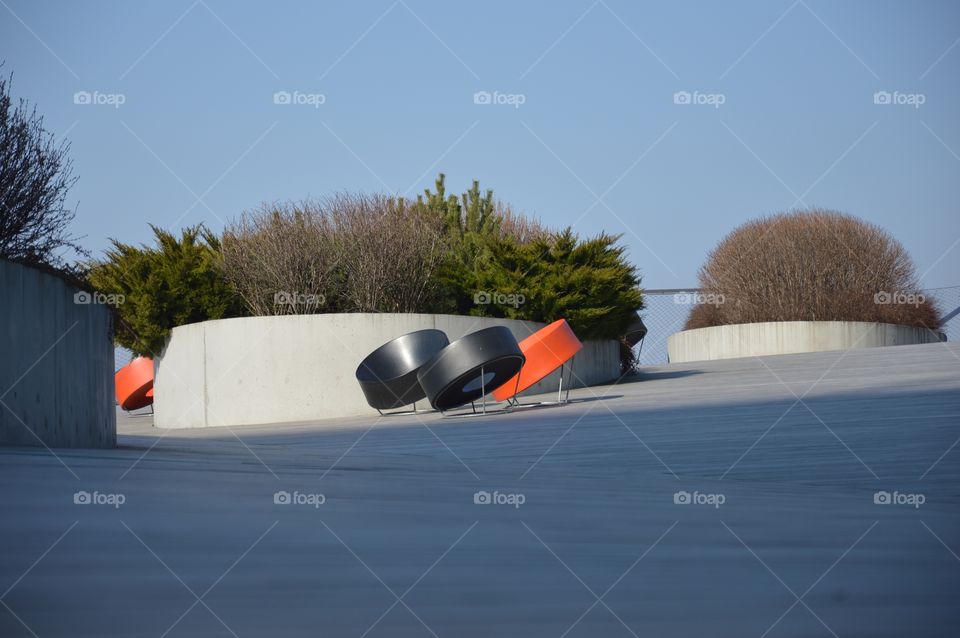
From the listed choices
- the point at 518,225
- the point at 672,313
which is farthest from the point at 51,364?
the point at 672,313

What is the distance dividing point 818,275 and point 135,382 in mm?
19081

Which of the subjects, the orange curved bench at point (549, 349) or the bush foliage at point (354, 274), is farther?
the bush foliage at point (354, 274)

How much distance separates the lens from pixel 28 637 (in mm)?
1227

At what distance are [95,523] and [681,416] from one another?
332 inches

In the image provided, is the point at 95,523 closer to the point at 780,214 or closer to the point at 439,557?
the point at 439,557

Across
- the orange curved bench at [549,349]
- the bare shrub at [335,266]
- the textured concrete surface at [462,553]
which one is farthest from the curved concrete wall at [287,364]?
the textured concrete surface at [462,553]

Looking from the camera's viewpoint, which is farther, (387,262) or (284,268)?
(387,262)

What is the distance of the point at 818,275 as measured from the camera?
93.0 ft

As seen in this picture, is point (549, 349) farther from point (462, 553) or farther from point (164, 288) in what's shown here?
point (462, 553)

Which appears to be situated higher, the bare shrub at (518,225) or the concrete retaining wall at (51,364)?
the bare shrub at (518,225)

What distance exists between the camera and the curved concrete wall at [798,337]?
27.0 metres

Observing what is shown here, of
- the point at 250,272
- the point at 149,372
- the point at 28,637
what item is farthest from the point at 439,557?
the point at 149,372

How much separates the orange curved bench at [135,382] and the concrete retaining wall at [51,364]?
13.1 meters

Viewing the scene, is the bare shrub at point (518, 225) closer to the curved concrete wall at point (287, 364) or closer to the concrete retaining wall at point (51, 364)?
the curved concrete wall at point (287, 364)
